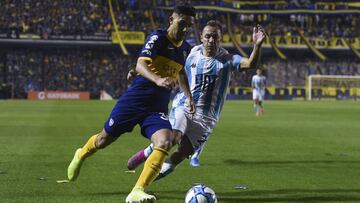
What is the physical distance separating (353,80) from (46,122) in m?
43.2

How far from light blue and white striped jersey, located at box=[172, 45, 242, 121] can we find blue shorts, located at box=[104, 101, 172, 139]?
1535 mm

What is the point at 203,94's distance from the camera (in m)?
8.99

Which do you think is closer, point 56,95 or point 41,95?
point 41,95

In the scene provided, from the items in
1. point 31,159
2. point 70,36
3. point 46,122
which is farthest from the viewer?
point 70,36

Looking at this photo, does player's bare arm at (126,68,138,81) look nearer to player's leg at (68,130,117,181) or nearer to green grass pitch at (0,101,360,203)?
player's leg at (68,130,117,181)

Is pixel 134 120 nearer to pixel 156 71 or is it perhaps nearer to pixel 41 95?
pixel 156 71

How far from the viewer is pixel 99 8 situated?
59125mm

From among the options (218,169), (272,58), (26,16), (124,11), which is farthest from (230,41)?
(218,169)

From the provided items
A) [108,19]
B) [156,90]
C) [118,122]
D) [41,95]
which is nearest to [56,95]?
[41,95]

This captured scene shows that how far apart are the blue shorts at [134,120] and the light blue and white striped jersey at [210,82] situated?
1.53 m

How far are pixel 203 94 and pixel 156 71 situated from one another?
1.72m

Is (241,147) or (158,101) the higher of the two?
(158,101)

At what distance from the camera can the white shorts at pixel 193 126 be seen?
8.59 metres

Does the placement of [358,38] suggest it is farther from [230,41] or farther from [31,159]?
[31,159]
